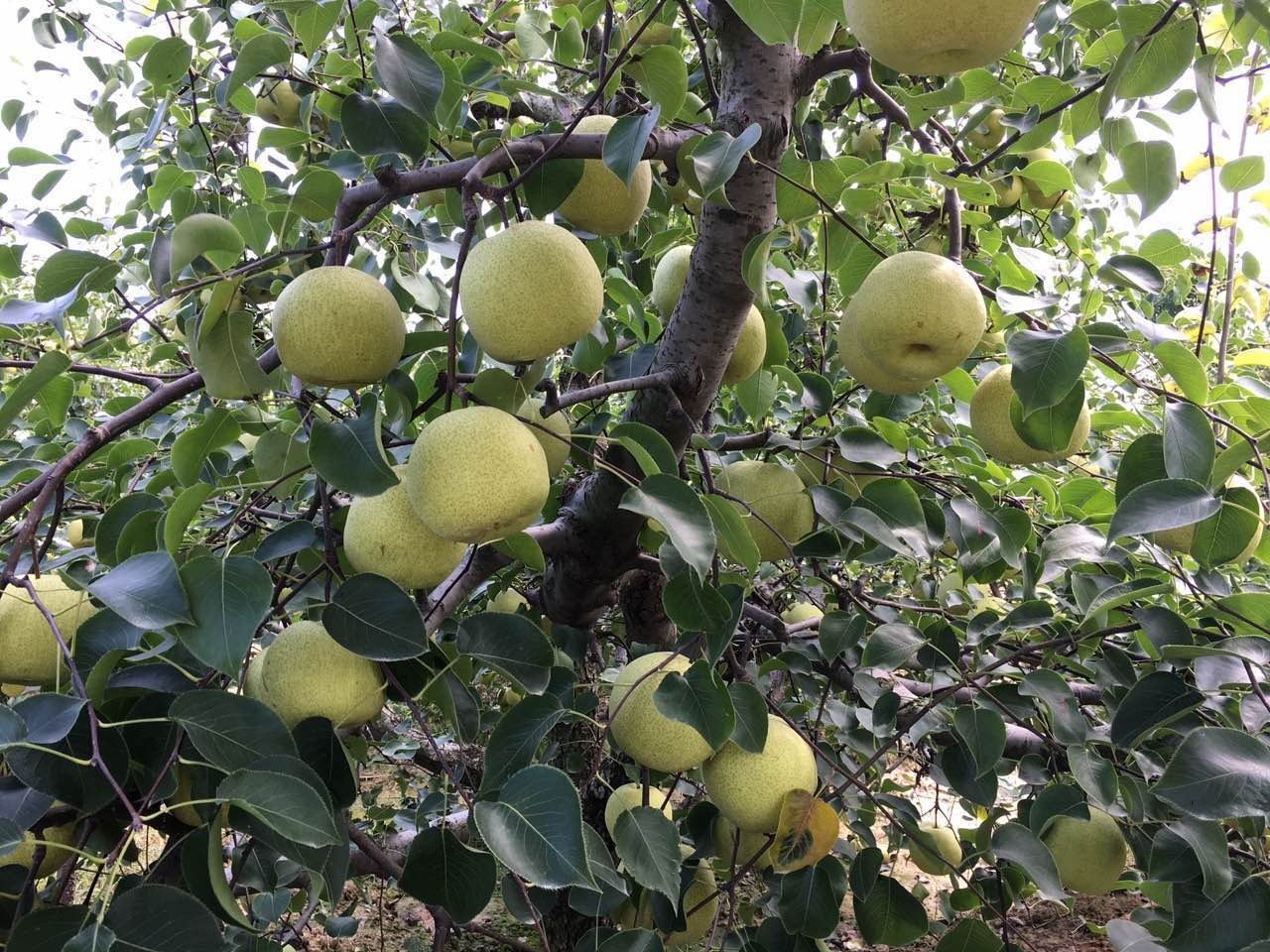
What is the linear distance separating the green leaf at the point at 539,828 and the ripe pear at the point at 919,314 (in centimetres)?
86

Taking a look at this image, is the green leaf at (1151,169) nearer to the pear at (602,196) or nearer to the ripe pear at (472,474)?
the pear at (602,196)

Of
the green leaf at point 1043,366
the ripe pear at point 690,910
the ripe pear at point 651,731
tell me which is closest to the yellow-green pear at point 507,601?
the ripe pear at point 690,910

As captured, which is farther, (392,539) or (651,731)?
(651,731)

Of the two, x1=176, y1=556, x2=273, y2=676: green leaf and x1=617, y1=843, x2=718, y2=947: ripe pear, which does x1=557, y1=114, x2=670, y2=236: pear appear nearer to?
x1=176, y1=556, x2=273, y2=676: green leaf

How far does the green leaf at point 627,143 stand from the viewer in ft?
3.81

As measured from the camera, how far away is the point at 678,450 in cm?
182

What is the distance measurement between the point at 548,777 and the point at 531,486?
0.39 metres

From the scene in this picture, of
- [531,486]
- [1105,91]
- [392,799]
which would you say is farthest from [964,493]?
[392,799]

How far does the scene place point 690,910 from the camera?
2033 millimetres

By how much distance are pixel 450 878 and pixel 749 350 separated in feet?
3.86

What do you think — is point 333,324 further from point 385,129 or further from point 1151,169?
point 1151,169

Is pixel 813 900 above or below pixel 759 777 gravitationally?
below

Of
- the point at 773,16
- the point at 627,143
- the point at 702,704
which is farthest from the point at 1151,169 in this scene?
the point at 702,704

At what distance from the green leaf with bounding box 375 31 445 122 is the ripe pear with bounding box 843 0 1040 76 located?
59 centimetres
